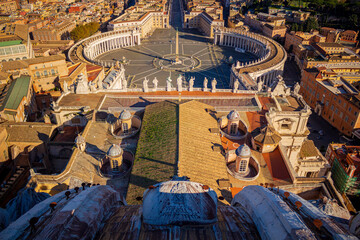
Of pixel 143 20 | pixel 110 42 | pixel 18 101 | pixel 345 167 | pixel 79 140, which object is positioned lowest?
pixel 110 42

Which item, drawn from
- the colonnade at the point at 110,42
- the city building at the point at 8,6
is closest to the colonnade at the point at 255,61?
the colonnade at the point at 110,42

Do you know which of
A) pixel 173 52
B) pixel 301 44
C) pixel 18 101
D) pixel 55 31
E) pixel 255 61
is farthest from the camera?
pixel 173 52

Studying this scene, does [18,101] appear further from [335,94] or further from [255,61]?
[335,94]

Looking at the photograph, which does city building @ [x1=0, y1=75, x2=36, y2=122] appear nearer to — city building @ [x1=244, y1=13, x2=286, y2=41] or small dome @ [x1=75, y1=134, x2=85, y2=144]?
small dome @ [x1=75, y1=134, x2=85, y2=144]

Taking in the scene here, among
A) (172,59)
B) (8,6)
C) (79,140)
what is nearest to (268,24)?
(172,59)

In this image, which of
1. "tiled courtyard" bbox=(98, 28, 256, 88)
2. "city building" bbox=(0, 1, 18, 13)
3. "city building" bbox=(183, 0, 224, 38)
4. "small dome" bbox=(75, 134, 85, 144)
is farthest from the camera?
"city building" bbox=(0, 1, 18, 13)

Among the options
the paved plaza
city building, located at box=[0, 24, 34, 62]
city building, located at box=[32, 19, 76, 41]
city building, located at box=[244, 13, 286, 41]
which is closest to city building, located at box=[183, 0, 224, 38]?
the paved plaza

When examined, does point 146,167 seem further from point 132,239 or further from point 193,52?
point 193,52
